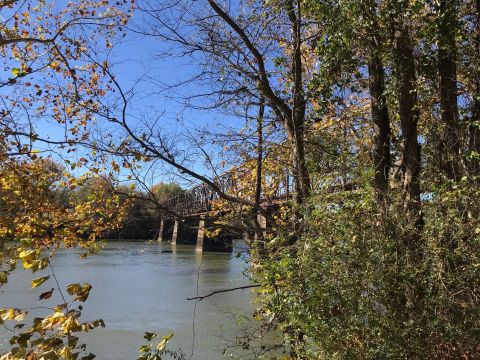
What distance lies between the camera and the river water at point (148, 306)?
34.2ft

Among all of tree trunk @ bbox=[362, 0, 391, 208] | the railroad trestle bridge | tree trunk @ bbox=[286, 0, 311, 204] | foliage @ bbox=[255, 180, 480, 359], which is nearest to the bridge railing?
the railroad trestle bridge

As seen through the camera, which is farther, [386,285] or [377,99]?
[377,99]

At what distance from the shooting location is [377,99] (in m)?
5.87

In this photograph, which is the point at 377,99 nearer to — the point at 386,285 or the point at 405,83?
the point at 405,83

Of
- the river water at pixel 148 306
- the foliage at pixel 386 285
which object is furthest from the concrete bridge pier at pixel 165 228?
the foliage at pixel 386 285

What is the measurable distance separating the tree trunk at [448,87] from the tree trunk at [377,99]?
62 centimetres

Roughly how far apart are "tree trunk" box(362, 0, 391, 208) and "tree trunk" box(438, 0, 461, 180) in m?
0.62

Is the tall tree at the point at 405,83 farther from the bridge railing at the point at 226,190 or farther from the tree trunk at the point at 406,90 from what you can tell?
the bridge railing at the point at 226,190

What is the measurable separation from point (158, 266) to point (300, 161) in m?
24.4

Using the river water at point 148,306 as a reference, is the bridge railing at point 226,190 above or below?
above

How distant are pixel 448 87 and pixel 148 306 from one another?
40.6 feet

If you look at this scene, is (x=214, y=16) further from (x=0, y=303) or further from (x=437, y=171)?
(x=0, y=303)

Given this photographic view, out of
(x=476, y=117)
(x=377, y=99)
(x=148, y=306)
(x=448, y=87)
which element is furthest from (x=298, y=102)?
(x=148, y=306)

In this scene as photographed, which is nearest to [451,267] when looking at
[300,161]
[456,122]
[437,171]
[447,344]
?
[447,344]
